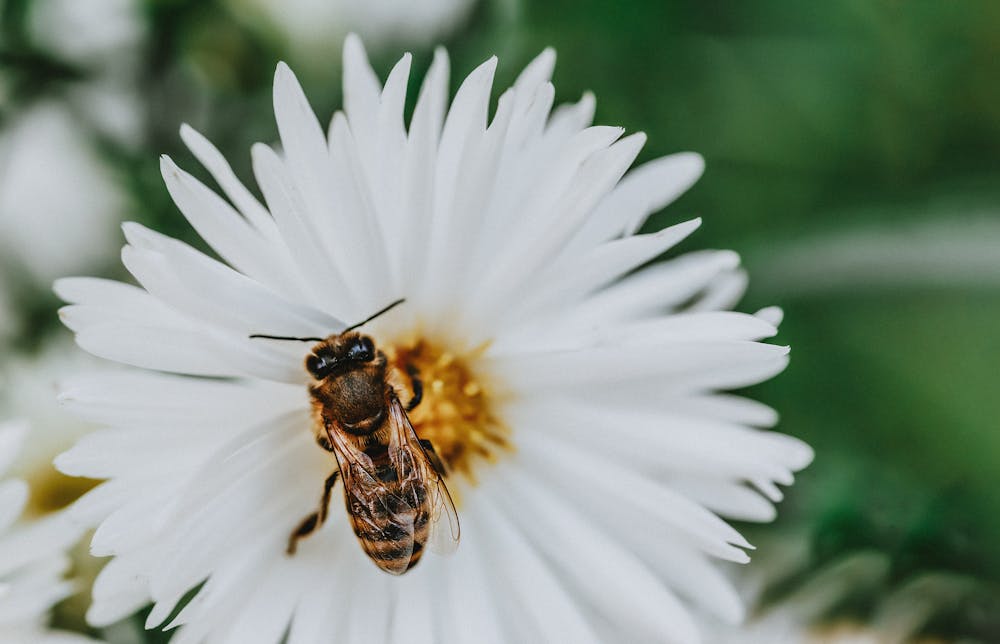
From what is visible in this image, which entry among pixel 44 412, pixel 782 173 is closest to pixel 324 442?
pixel 44 412

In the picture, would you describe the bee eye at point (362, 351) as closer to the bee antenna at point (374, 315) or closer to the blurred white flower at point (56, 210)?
the bee antenna at point (374, 315)

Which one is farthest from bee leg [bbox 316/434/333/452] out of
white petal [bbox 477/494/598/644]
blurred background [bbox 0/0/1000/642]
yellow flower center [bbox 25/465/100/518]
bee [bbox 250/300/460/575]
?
yellow flower center [bbox 25/465/100/518]

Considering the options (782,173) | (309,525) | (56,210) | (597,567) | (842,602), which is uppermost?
(56,210)

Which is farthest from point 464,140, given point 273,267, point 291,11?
point 291,11

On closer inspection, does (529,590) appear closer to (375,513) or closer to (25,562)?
(375,513)

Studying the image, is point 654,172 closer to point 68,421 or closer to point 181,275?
point 181,275

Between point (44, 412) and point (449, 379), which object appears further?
point (44, 412)

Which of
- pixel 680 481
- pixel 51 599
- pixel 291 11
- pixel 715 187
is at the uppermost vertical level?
pixel 291 11
